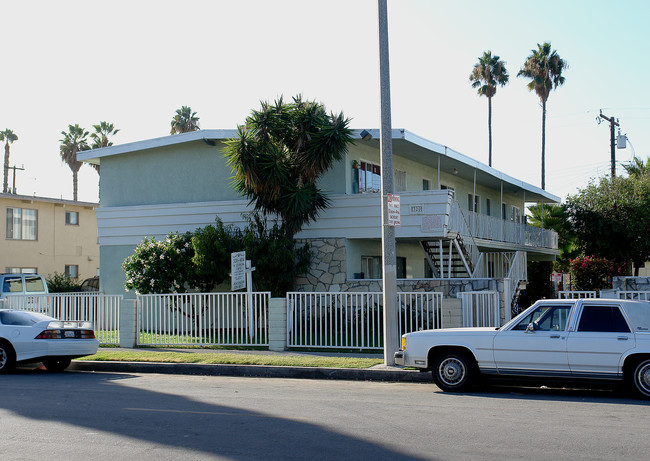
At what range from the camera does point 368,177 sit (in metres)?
23.4

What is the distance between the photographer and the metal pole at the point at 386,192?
13727 millimetres

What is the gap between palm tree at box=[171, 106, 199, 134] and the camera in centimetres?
4912

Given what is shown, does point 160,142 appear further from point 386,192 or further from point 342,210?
point 386,192

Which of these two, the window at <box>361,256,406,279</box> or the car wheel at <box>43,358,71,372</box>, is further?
the window at <box>361,256,406,279</box>

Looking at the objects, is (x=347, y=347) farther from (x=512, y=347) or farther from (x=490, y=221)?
(x=490, y=221)

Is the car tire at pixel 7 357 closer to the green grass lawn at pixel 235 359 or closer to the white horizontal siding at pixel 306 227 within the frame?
the green grass lawn at pixel 235 359

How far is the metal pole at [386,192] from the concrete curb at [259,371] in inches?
24.5

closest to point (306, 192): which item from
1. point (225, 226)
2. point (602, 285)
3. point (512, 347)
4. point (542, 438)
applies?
point (225, 226)

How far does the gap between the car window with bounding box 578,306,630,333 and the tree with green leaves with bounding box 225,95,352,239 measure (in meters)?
10.4

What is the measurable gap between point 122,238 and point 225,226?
13.6ft

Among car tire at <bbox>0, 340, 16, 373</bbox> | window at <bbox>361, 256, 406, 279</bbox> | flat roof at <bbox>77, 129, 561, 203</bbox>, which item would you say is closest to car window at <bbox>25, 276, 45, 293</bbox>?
flat roof at <bbox>77, 129, 561, 203</bbox>

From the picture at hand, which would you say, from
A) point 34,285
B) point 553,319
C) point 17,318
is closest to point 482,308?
point 553,319

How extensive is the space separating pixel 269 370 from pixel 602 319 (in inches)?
252

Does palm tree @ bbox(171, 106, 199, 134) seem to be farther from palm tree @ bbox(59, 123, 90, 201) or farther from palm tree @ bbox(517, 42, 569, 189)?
palm tree @ bbox(517, 42, 569, 189)
